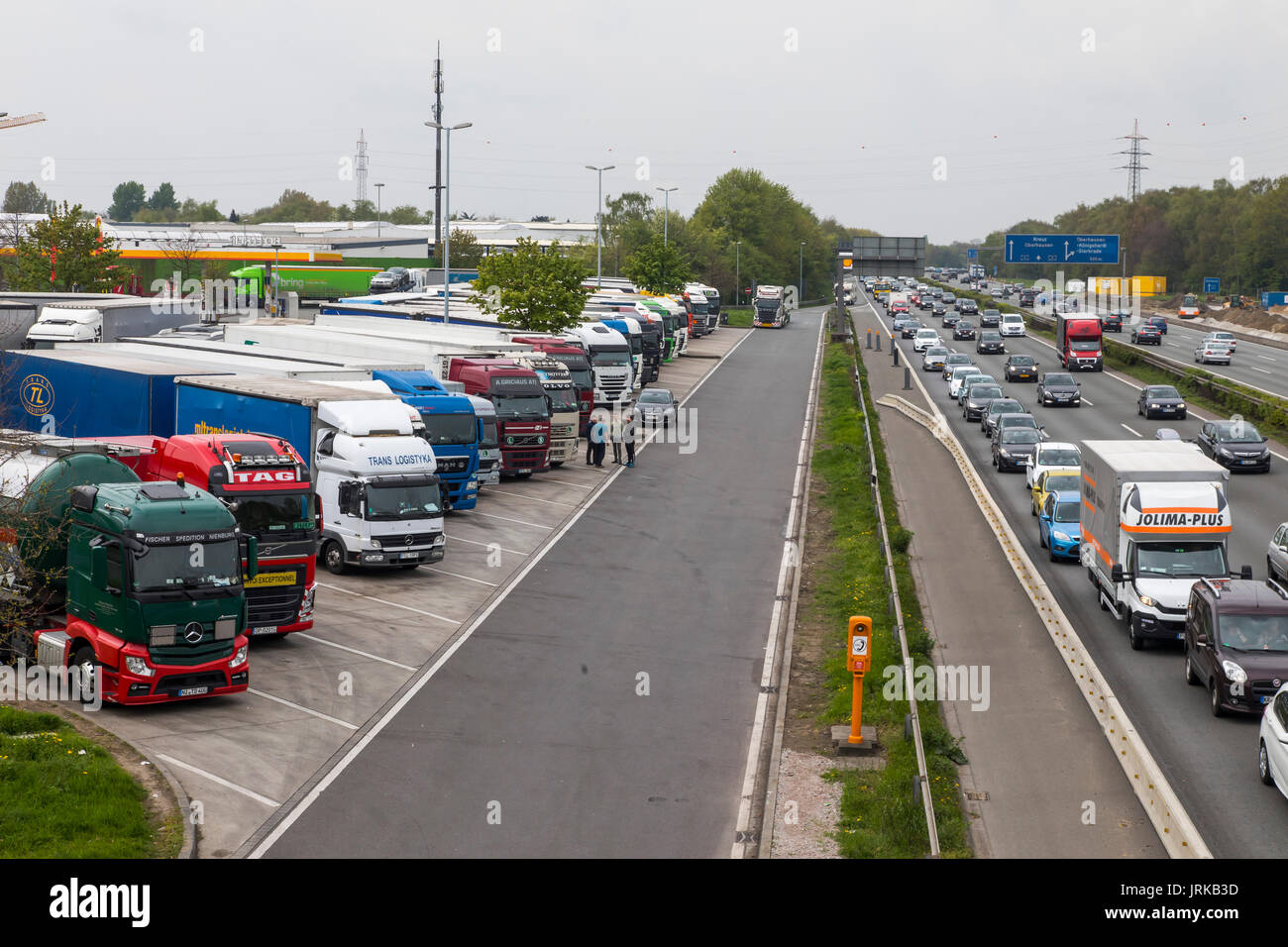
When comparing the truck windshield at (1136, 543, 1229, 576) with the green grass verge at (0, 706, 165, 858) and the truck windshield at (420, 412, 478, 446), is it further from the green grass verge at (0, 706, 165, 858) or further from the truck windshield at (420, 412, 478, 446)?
the green grass verge at (0, 706, 165, 858)

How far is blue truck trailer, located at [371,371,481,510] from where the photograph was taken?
105ft

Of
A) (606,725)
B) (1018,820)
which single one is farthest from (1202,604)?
(606,725)

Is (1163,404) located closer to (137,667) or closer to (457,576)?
(457,576)

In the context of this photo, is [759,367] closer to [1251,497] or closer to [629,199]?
[1251,497]

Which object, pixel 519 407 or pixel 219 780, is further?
pixel 519 407

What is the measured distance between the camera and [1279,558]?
84.5 ft

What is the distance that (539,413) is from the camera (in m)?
38.4

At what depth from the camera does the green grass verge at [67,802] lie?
13.7m

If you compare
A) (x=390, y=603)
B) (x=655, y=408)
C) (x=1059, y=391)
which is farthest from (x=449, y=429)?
(x=1059, y=391)

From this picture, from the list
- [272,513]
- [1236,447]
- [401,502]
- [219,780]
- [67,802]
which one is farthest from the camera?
[1236,447]

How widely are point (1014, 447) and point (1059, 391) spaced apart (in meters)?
16.1

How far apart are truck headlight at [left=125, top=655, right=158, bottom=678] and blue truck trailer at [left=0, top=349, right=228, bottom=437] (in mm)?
12876

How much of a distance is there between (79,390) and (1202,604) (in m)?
25.1

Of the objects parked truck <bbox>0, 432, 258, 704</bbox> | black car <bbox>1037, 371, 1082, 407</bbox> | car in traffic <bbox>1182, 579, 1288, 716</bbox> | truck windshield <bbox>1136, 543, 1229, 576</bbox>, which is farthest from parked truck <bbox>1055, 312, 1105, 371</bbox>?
parked truck <bbox>0, 432, 258, 704</bbox>
